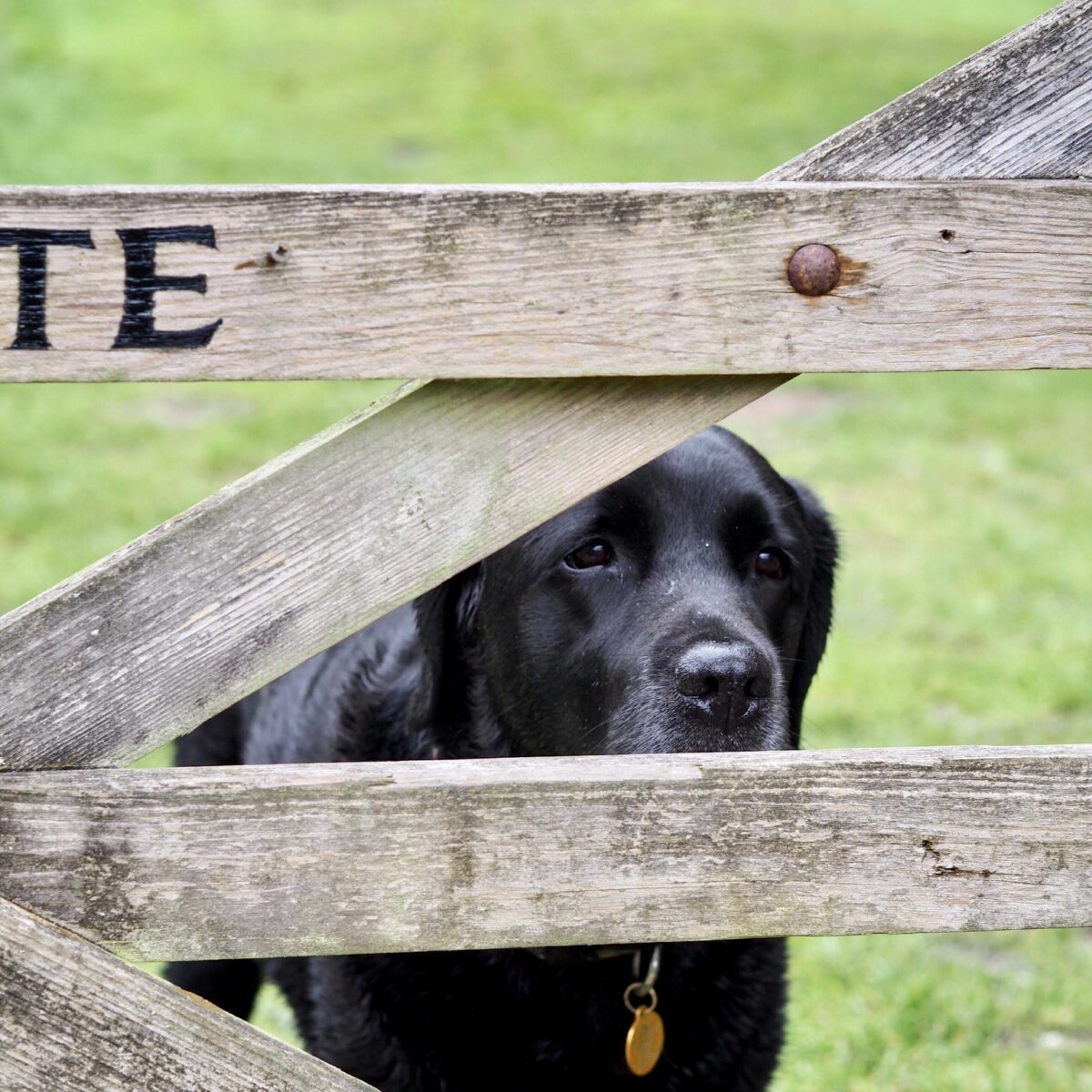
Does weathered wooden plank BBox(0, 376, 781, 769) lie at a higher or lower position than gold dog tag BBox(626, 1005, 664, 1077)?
higher

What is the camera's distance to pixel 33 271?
164cm

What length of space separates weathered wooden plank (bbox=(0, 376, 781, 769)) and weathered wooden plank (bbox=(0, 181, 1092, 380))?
0.09 metres

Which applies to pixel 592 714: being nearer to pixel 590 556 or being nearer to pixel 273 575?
pixel 590 556

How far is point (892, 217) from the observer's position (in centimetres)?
173

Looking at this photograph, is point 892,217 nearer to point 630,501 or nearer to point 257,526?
point 257,526

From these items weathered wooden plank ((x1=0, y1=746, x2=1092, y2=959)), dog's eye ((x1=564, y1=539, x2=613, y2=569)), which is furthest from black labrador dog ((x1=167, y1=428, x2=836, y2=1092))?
weathered wooden plank ((x1=0, y1=746, x2=1092, y2=959))

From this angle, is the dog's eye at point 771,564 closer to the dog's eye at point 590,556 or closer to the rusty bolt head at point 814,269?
the dog's eye at point 590,556

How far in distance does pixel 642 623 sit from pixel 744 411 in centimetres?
795

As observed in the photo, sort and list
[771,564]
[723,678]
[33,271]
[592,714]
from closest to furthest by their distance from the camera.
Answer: [33,271], [723,678], [592,714], [771,564]

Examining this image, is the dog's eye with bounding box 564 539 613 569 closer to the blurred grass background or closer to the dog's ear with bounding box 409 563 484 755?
the dog's ear with bounding box 409 563 484 755

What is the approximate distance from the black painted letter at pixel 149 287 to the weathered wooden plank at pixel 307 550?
180 millimetres

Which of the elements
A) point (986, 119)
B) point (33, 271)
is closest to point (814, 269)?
point (986, 119)

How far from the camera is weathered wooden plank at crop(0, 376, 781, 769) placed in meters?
1.75

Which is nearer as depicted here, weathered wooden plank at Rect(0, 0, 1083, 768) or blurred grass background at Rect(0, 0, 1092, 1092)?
weathered wooden plank at Rect(0, 0, 1083, 768)
